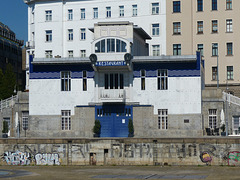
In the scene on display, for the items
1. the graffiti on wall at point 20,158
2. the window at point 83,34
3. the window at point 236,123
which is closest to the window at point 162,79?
the window at point 236,123

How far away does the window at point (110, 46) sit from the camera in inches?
2581

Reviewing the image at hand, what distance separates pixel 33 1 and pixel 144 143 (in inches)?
2234

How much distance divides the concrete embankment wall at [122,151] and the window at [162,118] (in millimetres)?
9596

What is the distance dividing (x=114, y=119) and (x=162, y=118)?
5.64 meters

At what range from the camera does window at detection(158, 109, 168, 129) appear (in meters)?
65.9

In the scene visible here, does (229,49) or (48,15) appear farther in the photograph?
(48,15)

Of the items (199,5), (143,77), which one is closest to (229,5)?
(199,5)

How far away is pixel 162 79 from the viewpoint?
6650 cm

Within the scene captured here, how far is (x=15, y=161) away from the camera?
59.2 metres

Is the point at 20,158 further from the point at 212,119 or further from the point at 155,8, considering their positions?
the point at 155,8

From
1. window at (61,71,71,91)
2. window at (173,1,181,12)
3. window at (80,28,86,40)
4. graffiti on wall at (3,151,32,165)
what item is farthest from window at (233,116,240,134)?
window at (80,28,86,40)

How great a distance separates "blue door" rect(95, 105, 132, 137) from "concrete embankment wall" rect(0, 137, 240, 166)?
27.5ft

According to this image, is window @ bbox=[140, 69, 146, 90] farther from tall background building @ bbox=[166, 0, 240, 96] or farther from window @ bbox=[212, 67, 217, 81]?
window @ bbox=[212, 67, 217, 81]

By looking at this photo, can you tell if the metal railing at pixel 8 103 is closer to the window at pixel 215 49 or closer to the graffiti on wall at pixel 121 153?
the graffiti on wall at pixel 121 153
